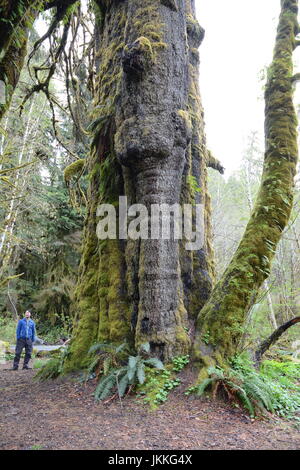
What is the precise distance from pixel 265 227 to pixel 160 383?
9.48 ft

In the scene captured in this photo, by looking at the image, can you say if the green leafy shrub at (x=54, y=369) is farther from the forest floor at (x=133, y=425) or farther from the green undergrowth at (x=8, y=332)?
the green undergrowth at (x=8, y=332)

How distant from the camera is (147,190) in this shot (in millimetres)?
5156

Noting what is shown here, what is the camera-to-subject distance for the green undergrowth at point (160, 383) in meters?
4.17

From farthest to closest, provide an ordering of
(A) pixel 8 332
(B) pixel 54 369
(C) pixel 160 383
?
(A) pixel 8 332 < (B) pixel 54 369 < (C) pixel 160 383

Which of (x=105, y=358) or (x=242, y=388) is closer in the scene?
(x=242, y=388)

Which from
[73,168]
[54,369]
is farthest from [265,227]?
[73,168]

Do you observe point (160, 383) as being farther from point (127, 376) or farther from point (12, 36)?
point (12, 36)

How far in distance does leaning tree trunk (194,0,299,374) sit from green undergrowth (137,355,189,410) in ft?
1.14

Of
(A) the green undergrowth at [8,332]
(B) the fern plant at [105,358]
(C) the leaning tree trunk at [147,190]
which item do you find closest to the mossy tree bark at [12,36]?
(C) the leaning tree trunk at [147,190]

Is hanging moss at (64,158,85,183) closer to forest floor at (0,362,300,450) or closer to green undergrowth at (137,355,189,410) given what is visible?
forest floor at (0,362,300,450)

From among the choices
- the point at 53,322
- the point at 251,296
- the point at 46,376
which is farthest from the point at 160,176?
the point at 53,322
